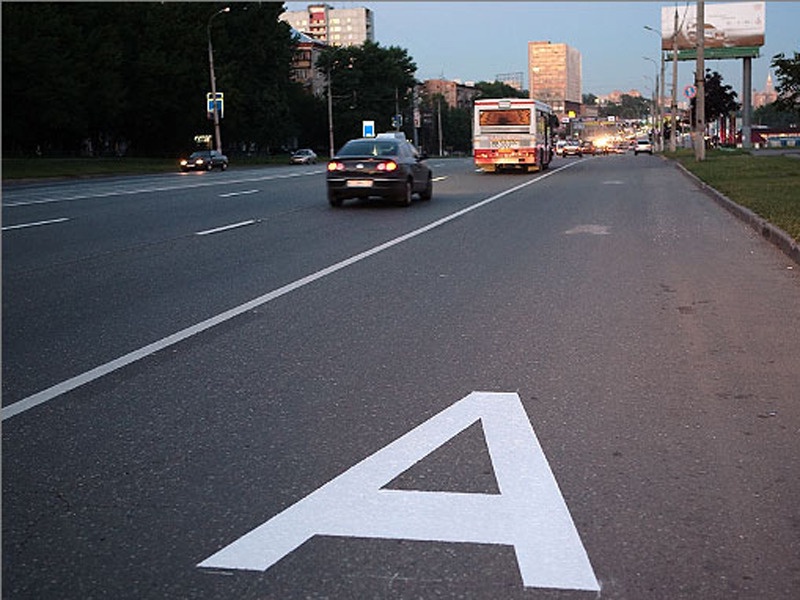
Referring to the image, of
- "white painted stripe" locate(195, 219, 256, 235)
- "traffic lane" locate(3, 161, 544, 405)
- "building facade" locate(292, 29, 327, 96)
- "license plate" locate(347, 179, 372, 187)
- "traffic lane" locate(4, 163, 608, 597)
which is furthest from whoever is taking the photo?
"building facade" locate(292, 29, 327, 96)

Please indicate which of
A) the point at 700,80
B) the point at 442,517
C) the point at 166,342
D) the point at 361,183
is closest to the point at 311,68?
the point at 700,80

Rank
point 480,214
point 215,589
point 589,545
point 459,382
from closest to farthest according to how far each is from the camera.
Answer: point 215,589 < point 589,545 < point 459,382 < point 480,214

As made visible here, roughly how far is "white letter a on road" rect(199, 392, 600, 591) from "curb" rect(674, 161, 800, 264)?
790 cm

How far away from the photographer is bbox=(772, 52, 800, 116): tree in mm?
30922

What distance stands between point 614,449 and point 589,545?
1.14m

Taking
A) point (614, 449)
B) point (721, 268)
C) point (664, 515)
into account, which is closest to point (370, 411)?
point (614, 449)

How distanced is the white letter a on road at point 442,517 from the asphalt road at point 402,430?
1 cm

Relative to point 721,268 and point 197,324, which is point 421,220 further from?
point 197,324

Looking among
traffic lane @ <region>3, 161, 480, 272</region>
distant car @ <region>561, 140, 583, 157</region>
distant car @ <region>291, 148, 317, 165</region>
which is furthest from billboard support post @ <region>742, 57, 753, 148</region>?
traffic lane @ <region>3, 161, 480, 272</region>

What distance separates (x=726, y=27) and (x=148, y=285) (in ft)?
264

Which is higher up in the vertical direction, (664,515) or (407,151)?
(407,151)

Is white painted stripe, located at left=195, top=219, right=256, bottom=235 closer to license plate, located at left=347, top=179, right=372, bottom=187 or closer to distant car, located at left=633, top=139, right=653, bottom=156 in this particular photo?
license plate, located at left=347, top=179, right=372, bottom=187

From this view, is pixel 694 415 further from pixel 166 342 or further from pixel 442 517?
pixel 166 342

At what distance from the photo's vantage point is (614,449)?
4730mm
